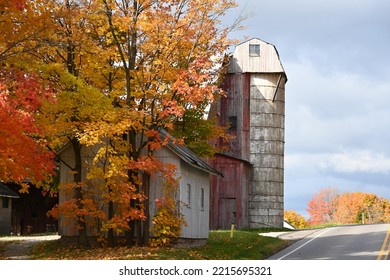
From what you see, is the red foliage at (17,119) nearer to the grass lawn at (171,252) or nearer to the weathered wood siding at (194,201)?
the grass lawn at (171,252)

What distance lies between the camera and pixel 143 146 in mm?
33156

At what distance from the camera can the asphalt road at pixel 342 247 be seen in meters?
30.3

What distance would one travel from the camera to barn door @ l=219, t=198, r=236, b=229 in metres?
57.2

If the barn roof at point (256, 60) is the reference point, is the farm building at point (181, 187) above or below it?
below

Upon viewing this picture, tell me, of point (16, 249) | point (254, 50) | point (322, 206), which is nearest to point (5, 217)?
point (16, 249)

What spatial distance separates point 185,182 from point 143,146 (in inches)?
138

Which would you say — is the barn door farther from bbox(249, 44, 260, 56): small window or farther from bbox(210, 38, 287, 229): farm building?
bbox(249, 44, 260, 56): small window

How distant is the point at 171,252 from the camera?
100 ft

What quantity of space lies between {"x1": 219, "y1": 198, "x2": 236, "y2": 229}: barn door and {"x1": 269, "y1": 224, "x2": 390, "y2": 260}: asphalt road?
13.4 meters

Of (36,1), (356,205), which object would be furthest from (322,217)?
(36,1)

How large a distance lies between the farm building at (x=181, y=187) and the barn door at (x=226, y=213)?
57.9 feet

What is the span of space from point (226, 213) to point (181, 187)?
22936 millimetres

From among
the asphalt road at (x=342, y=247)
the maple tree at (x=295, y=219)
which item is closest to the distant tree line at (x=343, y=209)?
the maple tree at (x=295, y=219)

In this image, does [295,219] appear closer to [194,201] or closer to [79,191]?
[194,201]
